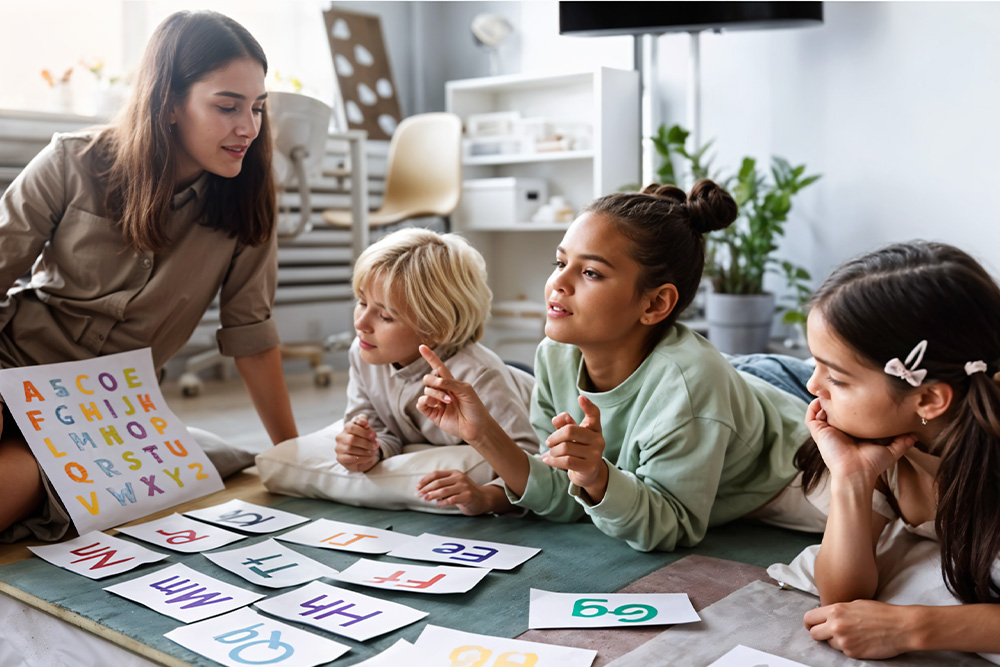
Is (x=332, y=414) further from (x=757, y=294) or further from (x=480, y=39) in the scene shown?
(x=480, y=39)

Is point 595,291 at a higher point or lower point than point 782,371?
higher

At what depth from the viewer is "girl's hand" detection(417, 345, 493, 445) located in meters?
1.30

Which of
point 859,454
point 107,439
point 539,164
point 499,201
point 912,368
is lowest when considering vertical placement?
point 107,439

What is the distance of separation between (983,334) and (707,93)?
316 centimetres

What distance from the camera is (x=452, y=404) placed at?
1341 millimetres

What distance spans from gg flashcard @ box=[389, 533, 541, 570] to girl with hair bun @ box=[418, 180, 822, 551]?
10 centimetres

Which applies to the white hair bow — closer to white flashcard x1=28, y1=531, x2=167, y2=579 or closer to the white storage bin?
white flashcard x1=28, y1=531, x2=167, y2=579

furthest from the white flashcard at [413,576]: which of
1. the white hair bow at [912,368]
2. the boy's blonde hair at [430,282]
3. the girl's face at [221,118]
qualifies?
the girl's face at [221,118]

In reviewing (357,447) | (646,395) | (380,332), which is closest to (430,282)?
(380,332)

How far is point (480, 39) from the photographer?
4.45 meters

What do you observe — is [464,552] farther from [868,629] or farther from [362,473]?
[868,629]

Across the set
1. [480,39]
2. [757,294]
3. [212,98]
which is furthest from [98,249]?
[480,39]

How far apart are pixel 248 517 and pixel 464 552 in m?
Answer: 0.42

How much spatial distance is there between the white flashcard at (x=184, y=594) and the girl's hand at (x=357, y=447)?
0.38 metres
